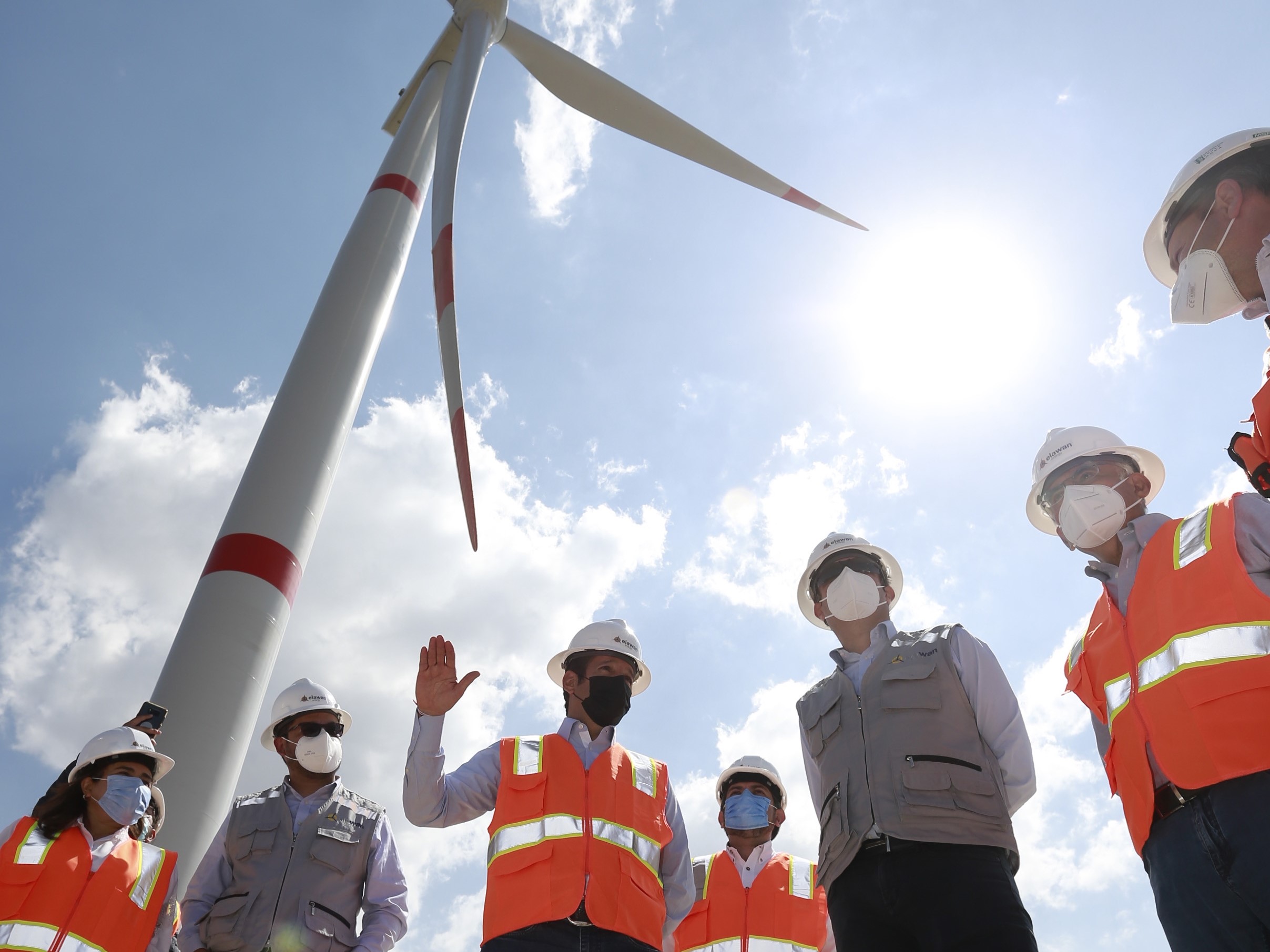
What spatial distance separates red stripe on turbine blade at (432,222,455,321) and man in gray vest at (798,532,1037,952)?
6519mm

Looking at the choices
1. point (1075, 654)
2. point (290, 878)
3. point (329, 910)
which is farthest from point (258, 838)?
point (1075, 654)

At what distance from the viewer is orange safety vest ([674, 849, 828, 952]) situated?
7.88 m

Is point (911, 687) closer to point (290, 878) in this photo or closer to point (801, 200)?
point (290, 878)

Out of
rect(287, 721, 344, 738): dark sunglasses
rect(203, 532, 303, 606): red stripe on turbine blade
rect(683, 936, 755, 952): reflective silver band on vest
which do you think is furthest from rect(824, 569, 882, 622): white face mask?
rect(203, 532, 303, 606): red stripe on turbine blade

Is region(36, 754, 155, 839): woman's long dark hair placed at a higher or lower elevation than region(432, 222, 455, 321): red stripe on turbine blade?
lower

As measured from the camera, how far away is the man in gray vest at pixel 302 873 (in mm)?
5754

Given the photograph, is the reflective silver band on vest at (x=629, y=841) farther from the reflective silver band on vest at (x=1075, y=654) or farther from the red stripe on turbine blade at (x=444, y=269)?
the red stripe on turbine blade at (x=444, y=269)

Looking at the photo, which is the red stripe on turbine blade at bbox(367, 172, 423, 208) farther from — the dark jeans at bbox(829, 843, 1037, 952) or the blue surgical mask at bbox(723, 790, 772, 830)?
the dark jeans at bbox(829, 843, 1037, 952)

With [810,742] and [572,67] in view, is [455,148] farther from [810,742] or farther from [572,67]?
[810,742]

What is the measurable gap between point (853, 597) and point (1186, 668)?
2.45 m

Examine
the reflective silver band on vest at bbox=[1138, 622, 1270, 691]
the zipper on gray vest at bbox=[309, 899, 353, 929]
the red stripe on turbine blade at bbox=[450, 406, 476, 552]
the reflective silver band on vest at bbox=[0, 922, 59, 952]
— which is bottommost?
the reflective silver band on vest at bbox=[0, 922, 59, 952]

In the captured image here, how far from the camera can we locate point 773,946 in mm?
7824

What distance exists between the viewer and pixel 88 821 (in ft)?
20.6

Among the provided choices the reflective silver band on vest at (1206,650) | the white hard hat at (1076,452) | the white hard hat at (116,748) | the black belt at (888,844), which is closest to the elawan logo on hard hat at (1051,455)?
the white hard hat at (1076,452)
